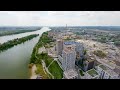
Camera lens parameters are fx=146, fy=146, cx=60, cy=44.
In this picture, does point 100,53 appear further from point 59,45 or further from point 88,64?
point 59,45

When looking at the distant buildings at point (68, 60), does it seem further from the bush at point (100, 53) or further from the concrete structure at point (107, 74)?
the bush at point (100, 53)

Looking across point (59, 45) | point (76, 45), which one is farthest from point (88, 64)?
point (59, 45)

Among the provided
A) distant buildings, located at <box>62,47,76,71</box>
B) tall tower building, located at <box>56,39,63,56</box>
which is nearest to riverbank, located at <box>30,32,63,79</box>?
distant buildings, located at <box>62,47,76,71</box>

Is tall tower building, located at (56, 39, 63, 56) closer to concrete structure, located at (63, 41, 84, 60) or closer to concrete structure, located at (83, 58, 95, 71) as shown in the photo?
concrete structure, located at (63, 41, 84, 60)

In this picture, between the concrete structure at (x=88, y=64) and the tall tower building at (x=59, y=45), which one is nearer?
the concrete structure at (x=88, y=64)

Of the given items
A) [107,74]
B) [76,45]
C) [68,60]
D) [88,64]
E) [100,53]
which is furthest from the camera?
[100,53]

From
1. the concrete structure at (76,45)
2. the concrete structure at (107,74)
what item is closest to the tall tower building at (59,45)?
the concrete structure at (76,45)

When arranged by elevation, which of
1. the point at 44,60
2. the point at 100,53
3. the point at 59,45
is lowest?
the point at 44,60

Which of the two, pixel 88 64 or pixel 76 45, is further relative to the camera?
pixel 76 45

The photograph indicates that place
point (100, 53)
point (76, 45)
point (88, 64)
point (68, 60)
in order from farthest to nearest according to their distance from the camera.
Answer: point (100, 53), point (76, 45), point (88, 64), point (68, 60)

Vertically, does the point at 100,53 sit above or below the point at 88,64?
above
